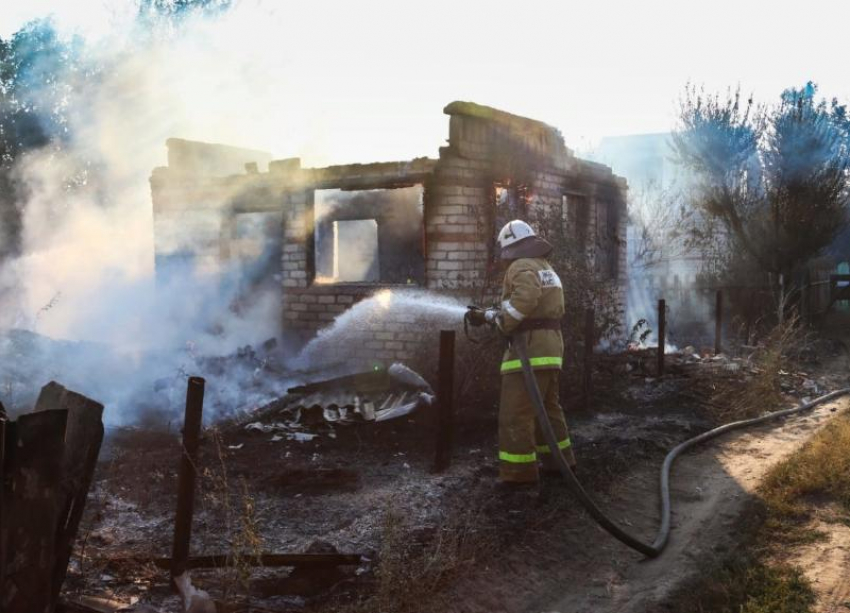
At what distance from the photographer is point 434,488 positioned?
5535 millimetres

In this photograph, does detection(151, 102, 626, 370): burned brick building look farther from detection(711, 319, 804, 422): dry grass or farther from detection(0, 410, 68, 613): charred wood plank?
detection(0, 410, 68, 613): charred wood plank

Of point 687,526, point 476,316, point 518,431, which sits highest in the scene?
point 476,316

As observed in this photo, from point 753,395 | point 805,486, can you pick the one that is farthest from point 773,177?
point 805,486

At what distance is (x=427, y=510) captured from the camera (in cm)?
506

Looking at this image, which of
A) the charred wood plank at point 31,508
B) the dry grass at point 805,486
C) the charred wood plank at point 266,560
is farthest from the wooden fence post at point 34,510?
the dry grass at point 805,486

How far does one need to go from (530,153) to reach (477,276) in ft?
7.41

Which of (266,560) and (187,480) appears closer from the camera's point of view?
(187,480)

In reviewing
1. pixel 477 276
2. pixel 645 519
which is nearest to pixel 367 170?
pixel 477 276

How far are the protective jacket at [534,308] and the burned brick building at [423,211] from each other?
363 cm

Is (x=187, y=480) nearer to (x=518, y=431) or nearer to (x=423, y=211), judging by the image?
(x=518, y=431)

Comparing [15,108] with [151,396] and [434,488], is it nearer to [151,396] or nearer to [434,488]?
[151,396]

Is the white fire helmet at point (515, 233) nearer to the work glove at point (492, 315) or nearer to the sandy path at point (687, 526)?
the work glove at point (492, 315)

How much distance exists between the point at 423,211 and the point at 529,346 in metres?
4.48

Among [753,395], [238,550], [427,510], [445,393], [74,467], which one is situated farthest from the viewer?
[753,395]
